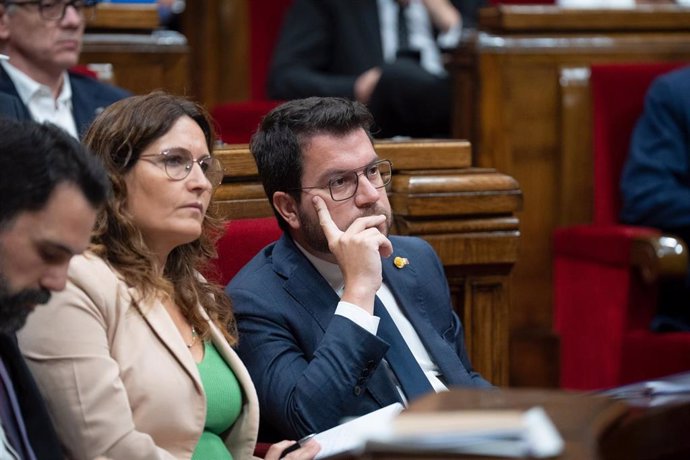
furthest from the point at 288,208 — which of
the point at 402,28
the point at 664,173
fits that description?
the point at 402,28

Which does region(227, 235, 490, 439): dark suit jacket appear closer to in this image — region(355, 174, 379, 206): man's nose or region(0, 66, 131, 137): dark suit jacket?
region(355, 174, 379, 206): man's nose

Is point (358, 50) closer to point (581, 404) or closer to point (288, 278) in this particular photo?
point (288, 278)

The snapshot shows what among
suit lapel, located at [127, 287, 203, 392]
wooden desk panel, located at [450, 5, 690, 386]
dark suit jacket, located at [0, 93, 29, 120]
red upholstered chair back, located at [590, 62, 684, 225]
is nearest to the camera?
suit lapel, located at [127, 287, 203, 392]

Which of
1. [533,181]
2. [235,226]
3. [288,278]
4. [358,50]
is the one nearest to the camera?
[288,278]

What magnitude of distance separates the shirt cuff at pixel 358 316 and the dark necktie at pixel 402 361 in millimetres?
105

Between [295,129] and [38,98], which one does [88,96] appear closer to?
Answer: [38,98]

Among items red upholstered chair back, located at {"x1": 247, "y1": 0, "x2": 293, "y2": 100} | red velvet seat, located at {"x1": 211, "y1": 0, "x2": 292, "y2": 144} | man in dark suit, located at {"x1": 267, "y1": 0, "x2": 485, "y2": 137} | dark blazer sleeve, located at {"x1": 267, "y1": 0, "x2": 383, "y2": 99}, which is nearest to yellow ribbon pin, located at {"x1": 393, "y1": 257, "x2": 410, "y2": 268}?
man in dark suit, located at {"x1": 267, "y1": 0, "x2": 485, "y2": 137}

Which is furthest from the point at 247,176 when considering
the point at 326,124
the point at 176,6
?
the point at 176,6

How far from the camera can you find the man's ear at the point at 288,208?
2.01m

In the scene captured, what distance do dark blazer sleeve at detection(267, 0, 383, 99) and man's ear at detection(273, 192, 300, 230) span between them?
1.74 m

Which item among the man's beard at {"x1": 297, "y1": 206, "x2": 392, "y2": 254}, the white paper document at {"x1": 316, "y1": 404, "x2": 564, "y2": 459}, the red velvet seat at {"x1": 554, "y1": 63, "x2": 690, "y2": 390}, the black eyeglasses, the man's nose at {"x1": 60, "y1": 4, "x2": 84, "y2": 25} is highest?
the black eyeglasses

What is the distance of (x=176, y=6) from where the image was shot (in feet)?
13.8

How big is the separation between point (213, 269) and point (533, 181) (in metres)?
1.42

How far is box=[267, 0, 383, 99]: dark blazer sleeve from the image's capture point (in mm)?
3764
